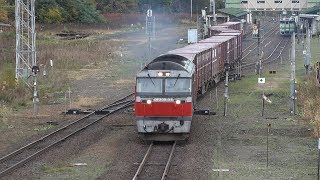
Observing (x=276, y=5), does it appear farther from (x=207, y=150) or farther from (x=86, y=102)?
(x=207, y=150)

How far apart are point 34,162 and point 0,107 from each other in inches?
391

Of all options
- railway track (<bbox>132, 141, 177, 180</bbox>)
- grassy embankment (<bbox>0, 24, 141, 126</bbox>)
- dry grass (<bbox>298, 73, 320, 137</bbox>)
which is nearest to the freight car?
railway track (<bbox>132, 141, 177, 180</bbox>)

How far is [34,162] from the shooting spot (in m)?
18.8

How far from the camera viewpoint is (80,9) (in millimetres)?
92438

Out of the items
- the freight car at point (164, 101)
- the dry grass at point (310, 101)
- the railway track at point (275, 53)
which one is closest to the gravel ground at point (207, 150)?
the dry grass at point (310, 101)

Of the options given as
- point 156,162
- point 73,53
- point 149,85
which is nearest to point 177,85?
point 149,85

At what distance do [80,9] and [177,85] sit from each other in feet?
241

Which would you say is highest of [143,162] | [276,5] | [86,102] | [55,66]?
[276,5]

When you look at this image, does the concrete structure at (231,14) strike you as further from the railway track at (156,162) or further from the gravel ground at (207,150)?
the railway track at (156,162)

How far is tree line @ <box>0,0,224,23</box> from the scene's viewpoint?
81.1 metres

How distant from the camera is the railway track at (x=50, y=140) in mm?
18550

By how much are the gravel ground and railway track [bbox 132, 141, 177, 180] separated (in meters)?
0.23

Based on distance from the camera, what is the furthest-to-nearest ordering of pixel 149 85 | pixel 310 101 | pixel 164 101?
pixel 310 101
pixel 149 85
pixel 164 101

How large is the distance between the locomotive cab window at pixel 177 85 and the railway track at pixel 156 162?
1753mm
